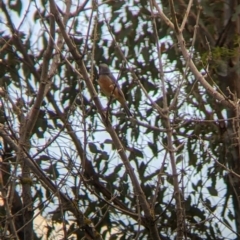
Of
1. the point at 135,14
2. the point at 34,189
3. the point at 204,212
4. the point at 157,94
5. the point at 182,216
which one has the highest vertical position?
→ the point at 135,14

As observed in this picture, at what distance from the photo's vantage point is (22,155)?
166 inches

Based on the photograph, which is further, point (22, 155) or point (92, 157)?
point (92, 157)

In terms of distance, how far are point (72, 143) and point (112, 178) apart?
1.47ft

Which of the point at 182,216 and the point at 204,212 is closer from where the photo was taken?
the point at 182,216

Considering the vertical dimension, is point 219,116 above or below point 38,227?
above

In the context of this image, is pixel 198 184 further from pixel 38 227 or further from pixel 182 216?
pixel 182 216

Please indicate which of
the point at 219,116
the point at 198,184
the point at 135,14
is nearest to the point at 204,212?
the point at 198,184

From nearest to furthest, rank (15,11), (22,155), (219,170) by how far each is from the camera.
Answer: (22,155) < (15,11) < (219,170)

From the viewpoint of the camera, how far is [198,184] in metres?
5.98

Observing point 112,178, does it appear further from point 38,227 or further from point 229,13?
point 229,13

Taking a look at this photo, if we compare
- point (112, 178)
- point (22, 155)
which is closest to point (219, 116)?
point (112, 178)

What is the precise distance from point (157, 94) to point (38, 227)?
1.32 meters

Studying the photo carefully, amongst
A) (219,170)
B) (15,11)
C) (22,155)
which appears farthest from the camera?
(219,170)

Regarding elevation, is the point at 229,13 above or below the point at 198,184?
above
